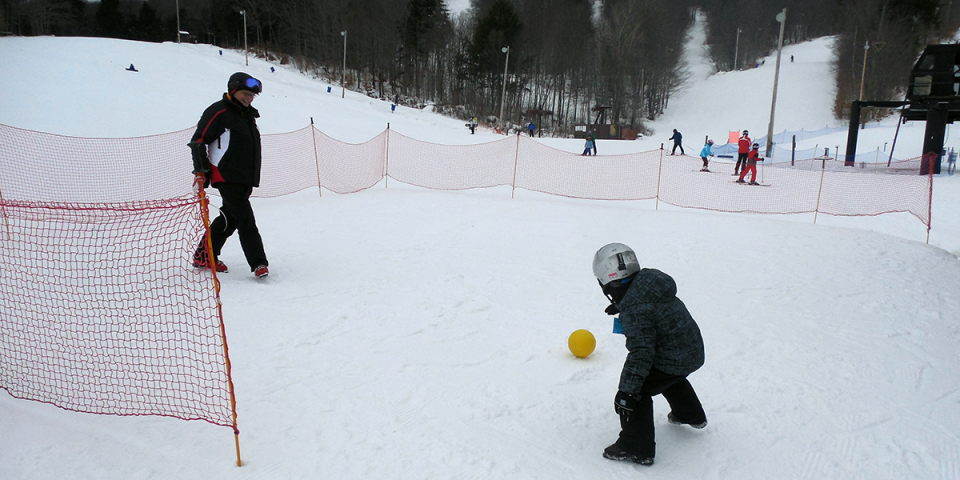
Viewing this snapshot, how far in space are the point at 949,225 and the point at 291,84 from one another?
39.3 meters

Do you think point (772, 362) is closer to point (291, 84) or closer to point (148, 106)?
point (148, 106)

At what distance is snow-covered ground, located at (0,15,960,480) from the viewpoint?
10.3 ft

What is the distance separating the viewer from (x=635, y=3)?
2501 inches

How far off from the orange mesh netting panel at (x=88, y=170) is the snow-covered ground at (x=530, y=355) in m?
2.27

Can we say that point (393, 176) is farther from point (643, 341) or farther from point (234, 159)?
point (643, 341)

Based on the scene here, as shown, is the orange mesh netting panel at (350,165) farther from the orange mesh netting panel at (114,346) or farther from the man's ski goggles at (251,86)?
the orange mesh netting panel at (114,346)

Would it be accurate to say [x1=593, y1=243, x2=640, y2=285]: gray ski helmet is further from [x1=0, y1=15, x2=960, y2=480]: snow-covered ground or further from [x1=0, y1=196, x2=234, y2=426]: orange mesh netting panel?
[x1=0, y1=196, x2=234, y2=426]: orange mesh netting panel

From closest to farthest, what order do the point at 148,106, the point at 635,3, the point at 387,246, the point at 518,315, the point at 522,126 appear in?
the point at 518,315
the point at 387,246
the point at 148,106
the point at 522,126
the point at 635,3

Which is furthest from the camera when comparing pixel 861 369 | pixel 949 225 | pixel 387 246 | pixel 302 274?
pixel 949 225

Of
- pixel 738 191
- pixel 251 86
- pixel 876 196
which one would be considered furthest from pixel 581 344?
pixel 738 191

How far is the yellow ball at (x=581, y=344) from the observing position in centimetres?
450

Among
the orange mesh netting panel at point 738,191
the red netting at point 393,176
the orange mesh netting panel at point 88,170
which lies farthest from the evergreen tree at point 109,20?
the orange mesh netting panel at point 738,191

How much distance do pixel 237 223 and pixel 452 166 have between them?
31.8ft

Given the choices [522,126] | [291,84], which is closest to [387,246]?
[291,84]
